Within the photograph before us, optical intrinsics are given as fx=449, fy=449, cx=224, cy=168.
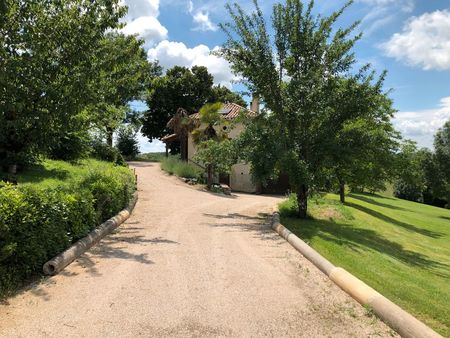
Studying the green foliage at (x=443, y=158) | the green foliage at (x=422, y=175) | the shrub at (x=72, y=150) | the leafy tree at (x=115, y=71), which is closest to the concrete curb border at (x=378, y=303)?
the leafy tree at (x=115, y=71)

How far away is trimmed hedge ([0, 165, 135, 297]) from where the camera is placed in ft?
20.8

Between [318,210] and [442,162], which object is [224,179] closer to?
[318,210]

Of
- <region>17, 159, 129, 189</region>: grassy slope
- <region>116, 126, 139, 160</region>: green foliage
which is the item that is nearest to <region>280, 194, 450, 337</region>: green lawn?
<region>17, 159, 129, 189</region>: grassy slope

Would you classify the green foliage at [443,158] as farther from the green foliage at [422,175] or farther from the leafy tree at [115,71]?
the leafy tree at [115,71]

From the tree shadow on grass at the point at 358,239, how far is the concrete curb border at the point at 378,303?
11.6 feet

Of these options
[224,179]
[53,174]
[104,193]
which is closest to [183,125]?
[224,179]

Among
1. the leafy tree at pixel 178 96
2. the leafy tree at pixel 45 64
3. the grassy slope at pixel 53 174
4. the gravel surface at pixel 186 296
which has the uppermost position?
the leafy tree at pixel 178 96

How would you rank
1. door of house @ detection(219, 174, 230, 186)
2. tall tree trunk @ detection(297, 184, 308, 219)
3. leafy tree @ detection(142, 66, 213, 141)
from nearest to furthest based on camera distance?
tall tree trunk @ detection(297, 184, 308, 219), door of house @ detection(219, 174, 230, 186), leafy tree @ detection(142, 66, 213, 141)

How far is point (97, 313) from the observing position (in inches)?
226

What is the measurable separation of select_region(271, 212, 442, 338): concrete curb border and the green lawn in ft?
2.04

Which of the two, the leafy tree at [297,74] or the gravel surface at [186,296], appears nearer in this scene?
the gravel surface at [186,296]

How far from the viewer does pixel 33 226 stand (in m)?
6.89

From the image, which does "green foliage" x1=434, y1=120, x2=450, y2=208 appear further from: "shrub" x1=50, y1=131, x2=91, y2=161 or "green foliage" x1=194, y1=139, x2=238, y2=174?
"shrub" x1=50, y1=131, x2=91, y2=161

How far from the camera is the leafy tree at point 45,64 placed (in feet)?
30.0
